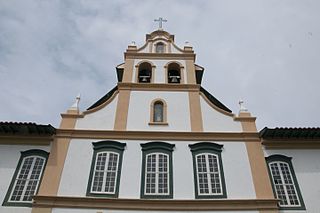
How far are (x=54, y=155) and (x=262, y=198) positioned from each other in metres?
9.31

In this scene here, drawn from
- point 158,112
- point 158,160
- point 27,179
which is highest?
point 158,112

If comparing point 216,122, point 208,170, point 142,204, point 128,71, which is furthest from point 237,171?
point 128,71

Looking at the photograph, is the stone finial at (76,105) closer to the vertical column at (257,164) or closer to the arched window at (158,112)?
the arched window at (158,112)

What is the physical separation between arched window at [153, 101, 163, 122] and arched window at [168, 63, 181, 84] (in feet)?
7.45

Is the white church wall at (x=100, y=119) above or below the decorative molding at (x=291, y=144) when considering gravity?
above

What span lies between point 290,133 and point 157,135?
6.39 metres

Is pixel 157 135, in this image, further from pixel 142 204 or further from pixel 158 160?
pixel 142 204

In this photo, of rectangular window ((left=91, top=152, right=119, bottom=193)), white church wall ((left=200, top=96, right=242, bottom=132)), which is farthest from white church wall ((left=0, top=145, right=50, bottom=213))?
white church wall ((left=200, top=96, right=242, bottom=132))

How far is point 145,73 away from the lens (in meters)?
18.4

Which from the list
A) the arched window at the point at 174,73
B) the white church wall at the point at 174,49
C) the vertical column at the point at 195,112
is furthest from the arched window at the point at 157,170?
the white church wall at the point at 174,49

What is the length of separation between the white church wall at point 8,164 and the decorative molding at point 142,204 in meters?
1.09

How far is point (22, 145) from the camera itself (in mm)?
13984

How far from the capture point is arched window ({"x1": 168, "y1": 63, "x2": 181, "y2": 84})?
57.4ft

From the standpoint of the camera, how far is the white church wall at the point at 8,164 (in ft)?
39.6
